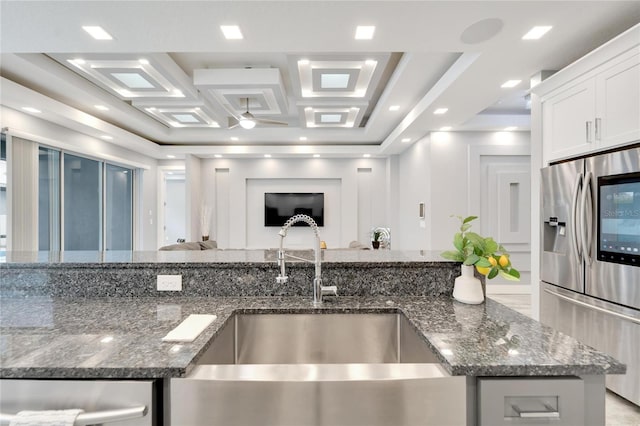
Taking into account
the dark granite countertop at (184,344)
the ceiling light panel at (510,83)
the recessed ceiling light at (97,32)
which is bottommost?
the dark granite countertop at (184,344)

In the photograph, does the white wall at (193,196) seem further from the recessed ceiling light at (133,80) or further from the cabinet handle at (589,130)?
the cabinet handle at (589,130)

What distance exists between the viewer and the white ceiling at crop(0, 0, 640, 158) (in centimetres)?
197

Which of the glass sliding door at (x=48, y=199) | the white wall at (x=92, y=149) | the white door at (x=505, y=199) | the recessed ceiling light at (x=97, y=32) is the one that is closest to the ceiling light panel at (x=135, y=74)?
the recessed ceiling light at (x=97, y=32)

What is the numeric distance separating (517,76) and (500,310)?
2596 mm

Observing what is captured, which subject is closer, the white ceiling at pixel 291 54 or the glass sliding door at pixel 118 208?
the white ceiling at pixel 291 54

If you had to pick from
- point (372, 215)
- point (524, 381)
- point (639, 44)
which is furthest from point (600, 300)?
point (372, 215)

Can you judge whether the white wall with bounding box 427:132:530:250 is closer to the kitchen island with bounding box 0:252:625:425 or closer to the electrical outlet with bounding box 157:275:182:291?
the kitchen island with bounding box 0:252:625:425

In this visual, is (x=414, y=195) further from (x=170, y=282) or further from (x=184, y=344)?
(x=184, y=344)

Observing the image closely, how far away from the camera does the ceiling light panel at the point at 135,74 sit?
10.2 feet

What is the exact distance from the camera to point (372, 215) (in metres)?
7.27

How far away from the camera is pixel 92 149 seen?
524 centimetres

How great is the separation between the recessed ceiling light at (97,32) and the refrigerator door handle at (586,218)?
3.43 meters

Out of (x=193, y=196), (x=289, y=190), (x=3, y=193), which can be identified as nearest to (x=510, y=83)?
(x=289, y=190)

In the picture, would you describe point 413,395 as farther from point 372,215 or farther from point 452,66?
point 372,215
